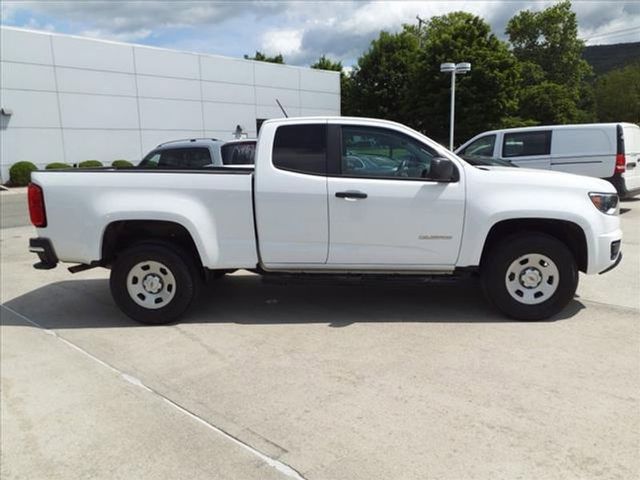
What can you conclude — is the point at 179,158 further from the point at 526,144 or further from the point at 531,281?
the point at 526,144

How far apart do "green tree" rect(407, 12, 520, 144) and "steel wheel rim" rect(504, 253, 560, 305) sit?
33071mm

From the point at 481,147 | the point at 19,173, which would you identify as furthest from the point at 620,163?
the point at 19,173

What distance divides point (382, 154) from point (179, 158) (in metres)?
5.80

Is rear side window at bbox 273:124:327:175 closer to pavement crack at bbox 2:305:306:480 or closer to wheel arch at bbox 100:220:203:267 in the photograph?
wheel arch at bbox 100:220:203:267

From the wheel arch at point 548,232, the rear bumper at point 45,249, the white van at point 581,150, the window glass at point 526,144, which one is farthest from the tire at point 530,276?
the window glass at point 526,144

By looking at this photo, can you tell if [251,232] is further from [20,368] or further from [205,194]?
[20,368]

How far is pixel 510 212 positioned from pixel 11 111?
24.3m

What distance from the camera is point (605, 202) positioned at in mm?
5070

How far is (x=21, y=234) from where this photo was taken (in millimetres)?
11359

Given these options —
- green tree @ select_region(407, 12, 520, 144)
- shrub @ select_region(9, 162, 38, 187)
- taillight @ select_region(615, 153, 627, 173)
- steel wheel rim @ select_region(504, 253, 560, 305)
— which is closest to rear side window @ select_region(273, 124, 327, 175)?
steel wheel rim @ select_region(504, 253, 560, 305)

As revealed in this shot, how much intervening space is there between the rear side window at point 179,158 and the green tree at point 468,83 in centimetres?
2976

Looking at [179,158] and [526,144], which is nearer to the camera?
[179,158]

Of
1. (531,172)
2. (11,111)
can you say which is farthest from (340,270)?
(11,111)

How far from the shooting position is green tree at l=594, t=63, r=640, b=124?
62.3 m
